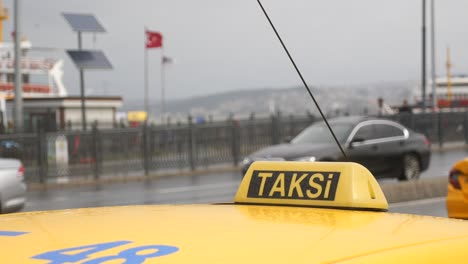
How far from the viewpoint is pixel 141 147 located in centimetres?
2456

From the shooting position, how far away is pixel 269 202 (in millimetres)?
2795

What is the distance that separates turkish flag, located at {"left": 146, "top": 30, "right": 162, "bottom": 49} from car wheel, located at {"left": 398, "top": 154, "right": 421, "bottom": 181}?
94.1 feet

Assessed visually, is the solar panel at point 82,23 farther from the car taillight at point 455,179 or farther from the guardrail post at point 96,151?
the car taillight at point 455,179

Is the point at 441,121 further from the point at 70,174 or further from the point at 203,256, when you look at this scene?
the point at 203,256

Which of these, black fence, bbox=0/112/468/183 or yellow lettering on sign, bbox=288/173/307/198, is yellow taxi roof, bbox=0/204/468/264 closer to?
yellow lettering on sign, bbox=288/173/307/198

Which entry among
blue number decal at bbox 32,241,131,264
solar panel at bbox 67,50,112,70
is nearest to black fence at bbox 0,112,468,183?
solar panel at bbox 67,50,112,70

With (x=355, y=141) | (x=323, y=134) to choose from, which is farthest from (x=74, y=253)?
(x=323, y=134)

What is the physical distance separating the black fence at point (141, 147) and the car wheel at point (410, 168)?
8869mm

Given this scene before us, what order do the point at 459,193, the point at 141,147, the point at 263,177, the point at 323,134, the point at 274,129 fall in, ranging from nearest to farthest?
the point at 263,177, the point at 459,193, the point at 323,134, the point at 141,147, the point at 274,129

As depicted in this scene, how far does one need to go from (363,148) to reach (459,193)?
8763mm

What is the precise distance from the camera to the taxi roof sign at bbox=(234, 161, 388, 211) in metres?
2.61

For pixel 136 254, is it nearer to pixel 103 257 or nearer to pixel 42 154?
pixel 103 257

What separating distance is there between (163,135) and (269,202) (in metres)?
22.4

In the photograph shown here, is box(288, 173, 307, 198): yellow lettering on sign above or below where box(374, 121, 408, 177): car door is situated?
above
